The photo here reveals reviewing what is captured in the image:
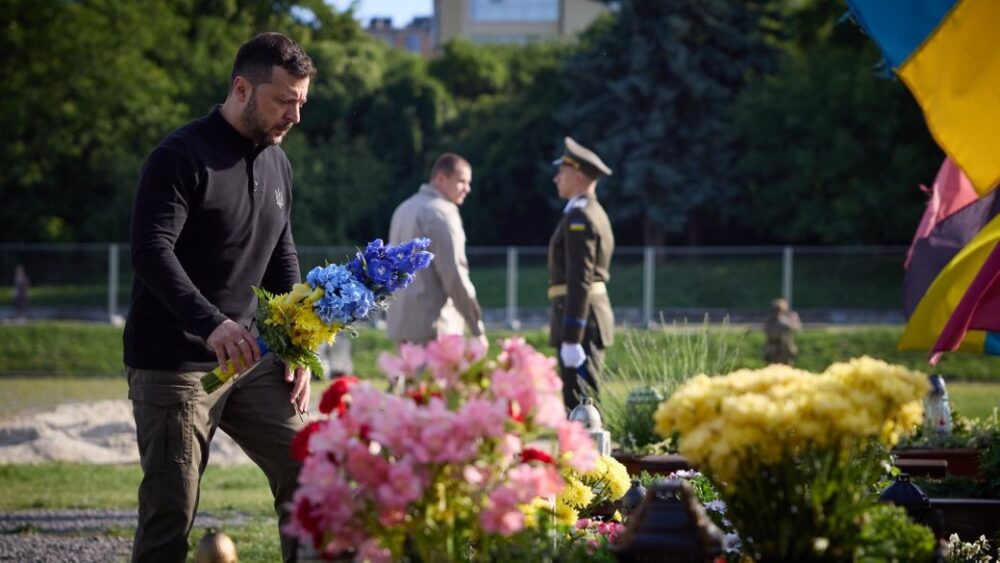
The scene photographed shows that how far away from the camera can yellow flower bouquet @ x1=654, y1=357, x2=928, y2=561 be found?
10.7 feet

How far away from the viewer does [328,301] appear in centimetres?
436

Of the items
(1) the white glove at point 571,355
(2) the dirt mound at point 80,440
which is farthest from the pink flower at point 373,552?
(2) the dirt mound at point 80,440

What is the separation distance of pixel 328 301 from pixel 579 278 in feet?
17.5

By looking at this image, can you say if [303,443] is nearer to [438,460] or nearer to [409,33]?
[438,460]

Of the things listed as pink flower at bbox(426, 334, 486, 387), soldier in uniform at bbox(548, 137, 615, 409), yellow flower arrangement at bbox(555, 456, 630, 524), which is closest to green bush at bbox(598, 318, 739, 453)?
soldier in uniform at bbox(548, 137, 615, 409)

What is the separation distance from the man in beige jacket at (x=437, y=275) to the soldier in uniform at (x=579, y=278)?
2.06ft

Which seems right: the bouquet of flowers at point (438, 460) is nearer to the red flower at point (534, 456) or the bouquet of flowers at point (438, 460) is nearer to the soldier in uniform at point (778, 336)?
the red flower at point (534, 456)

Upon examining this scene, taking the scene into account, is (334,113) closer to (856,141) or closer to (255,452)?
(856,141)

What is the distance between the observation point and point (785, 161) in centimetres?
4266

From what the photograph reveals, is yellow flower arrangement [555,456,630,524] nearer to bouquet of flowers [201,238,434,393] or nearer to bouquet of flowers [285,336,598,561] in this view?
bouquet of flowers [201,238,434,393]

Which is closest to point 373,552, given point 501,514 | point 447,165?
point 501,514

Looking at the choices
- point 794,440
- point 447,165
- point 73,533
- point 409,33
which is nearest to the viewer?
point 794,440

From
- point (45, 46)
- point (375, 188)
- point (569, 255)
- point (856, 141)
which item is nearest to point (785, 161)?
point (856, 141)

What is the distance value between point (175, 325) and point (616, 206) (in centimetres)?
3920
